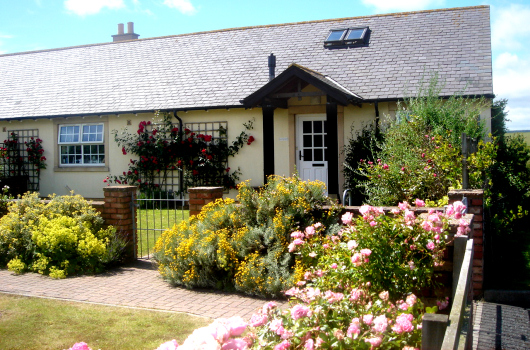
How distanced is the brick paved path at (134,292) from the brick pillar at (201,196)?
1.06 metres

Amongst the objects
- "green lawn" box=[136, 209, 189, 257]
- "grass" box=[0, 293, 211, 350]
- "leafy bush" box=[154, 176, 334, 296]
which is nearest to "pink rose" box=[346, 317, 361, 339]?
"grass" box=[0, 293, 211, 350]

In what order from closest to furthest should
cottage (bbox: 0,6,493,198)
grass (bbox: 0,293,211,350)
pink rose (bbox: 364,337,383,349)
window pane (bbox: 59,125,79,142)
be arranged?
pink rose (bbox: 364,337,383,349), grass (bbox: 0,293,211,350), cottage (bbox: 0,6,493,198), window pane (bbox: 59,125,79,142)

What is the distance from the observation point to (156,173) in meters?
14.7

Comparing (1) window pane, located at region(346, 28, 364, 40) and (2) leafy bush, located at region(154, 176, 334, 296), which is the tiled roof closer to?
(1) window pane, located at region(346, 28, 364, 40)

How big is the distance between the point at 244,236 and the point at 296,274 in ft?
3.01

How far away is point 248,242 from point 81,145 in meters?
11.2

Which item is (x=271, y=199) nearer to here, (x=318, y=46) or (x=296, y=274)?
(x=296, y=274)

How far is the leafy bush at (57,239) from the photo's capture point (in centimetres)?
693

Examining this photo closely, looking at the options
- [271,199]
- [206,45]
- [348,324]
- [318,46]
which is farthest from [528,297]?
[206,45]

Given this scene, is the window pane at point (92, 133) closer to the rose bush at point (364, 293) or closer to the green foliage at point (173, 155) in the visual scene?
the green foliage at point (173, 155)

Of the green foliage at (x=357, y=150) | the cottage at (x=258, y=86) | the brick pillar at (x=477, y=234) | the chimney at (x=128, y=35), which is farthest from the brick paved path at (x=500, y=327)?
the chimney at (x=128, y=35)

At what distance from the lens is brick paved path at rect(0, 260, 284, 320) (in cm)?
531

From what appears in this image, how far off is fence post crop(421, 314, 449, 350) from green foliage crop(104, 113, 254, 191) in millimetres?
11561

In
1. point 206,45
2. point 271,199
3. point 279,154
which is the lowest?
point 271,199
